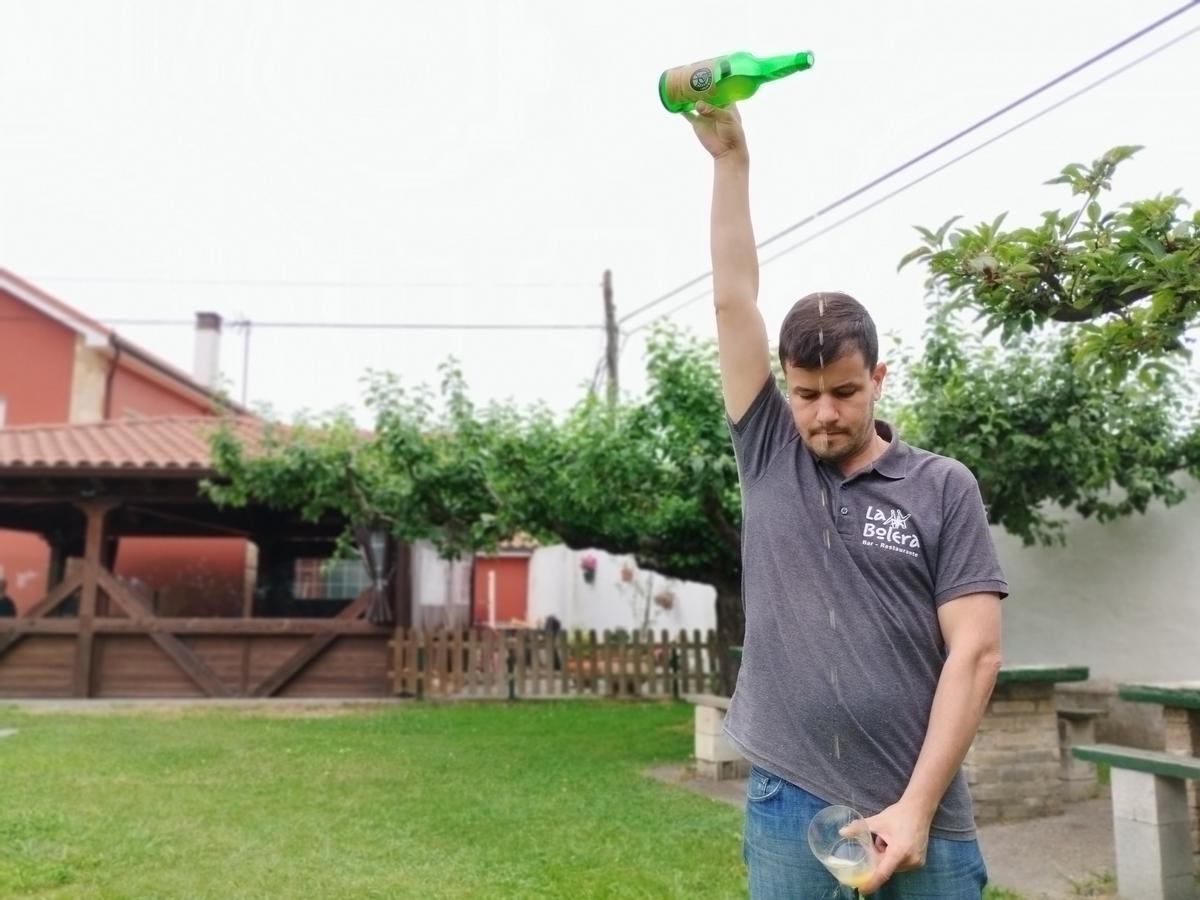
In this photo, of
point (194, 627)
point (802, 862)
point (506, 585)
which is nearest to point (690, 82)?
point (802, 862)

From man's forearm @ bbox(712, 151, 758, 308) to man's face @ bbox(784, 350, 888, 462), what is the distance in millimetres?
228

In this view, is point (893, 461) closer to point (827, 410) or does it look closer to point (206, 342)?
point (827, 410)

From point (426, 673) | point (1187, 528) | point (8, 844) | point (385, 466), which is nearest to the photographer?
point (8, 844)

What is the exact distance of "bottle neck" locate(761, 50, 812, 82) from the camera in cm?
203

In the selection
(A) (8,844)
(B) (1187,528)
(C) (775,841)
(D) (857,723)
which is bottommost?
(A) (8,844)

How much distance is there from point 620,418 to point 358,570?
11.1 meters

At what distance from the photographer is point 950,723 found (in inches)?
66.4

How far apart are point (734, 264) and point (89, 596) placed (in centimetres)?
1360

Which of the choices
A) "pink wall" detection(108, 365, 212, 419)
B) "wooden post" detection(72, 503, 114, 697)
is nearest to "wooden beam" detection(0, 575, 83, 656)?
"wooden post" detection(72, 503, 114, 697)

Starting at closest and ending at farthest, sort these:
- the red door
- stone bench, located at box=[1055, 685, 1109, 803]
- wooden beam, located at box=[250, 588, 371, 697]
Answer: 1. stone bench, located at box=[1055, 685, 1109, 803]
2. wooden beam, located at box=[250, 588, 371, 697]
3. the red door

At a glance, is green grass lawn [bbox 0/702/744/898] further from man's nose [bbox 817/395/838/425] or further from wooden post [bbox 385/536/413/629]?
man's nose [bbox 817/395/838/425]

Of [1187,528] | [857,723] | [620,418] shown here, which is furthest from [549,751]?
[857,723]

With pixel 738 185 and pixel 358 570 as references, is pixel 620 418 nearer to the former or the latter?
pixel 738 185

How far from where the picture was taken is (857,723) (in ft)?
5.80
